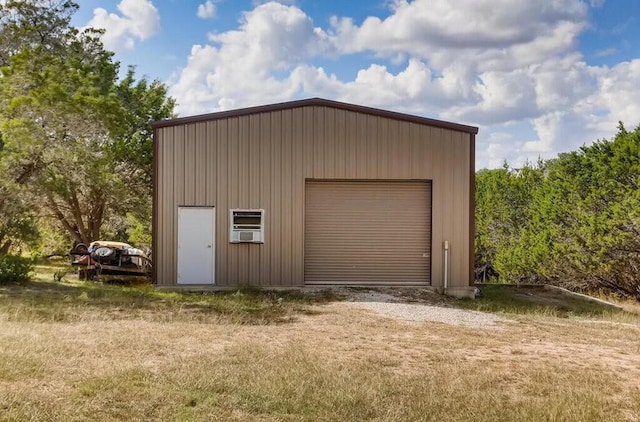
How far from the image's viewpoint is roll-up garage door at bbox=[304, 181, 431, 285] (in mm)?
14430

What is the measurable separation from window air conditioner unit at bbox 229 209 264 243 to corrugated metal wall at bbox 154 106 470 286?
5.6 inches

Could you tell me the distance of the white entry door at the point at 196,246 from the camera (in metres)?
14.0

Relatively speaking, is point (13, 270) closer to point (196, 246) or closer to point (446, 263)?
point (196, 246)

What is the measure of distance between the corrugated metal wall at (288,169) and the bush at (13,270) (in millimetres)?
3641

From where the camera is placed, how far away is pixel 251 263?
46.2 feet

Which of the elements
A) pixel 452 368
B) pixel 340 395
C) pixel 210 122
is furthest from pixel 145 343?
pixel 210 122

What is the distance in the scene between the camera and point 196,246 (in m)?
14.0

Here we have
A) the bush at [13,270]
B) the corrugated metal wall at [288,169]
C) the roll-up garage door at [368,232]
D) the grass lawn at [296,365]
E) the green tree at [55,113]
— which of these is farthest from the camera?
the roll-up garage door at [368,232]

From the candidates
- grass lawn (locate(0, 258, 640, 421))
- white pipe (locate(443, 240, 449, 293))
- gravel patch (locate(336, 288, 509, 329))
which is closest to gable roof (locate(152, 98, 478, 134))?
white pipe (locate(443, 240, 449, 293))

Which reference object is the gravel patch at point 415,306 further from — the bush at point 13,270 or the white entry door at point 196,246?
the bush at point 13,270

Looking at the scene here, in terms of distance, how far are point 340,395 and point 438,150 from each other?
990cm

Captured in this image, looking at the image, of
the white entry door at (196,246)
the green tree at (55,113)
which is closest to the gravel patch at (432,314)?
the white entry door at (196,246)

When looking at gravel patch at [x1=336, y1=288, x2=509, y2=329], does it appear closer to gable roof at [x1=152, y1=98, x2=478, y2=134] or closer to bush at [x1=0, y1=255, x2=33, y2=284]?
gable roof at [x1=152, y1=98, x2=478, y2=134]

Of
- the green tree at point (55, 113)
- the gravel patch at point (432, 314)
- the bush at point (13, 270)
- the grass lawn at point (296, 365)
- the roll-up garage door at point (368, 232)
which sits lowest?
the gravel patch at point (432, 314)
